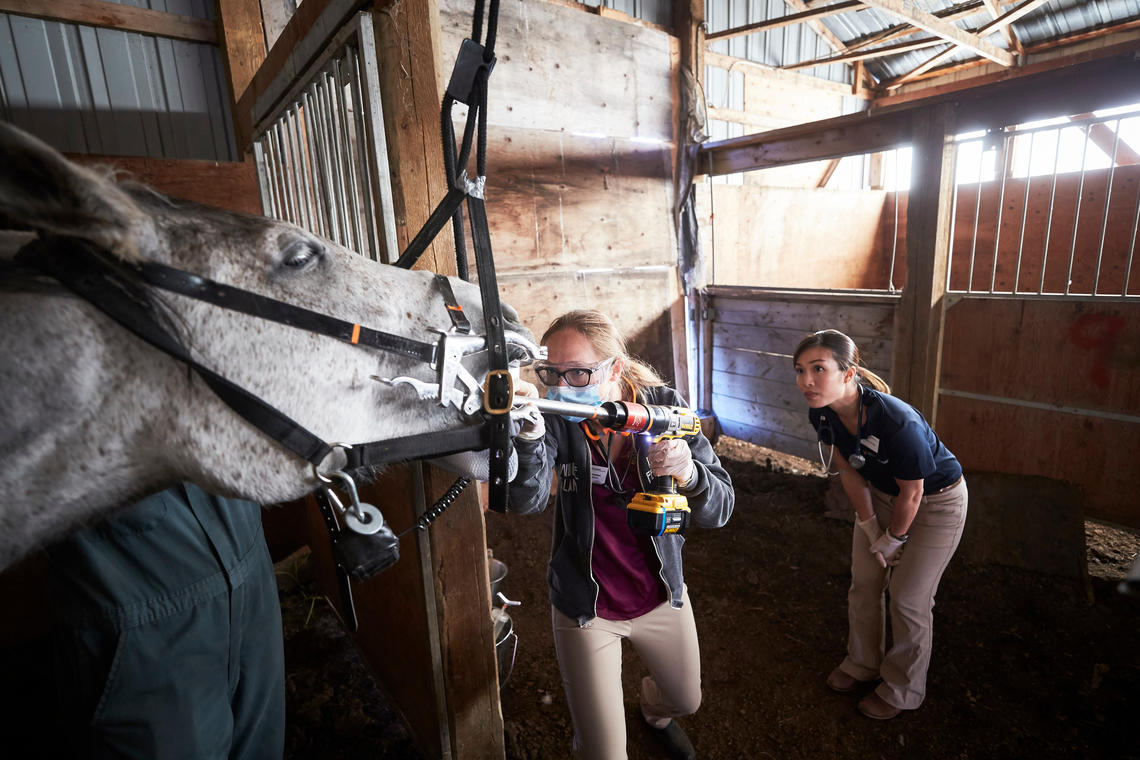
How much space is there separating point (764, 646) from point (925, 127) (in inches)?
157

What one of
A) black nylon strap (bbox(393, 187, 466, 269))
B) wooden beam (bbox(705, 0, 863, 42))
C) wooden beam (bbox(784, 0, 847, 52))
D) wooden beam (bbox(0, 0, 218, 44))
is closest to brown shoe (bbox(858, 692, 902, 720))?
black nylon strap (bbox(393, 187, 466, 269))

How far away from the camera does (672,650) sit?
2.08 meters

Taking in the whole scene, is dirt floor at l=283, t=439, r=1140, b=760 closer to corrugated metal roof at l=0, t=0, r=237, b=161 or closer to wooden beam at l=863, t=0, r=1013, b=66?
corrugated metal roof at l=0, t=0, r=237, b=161

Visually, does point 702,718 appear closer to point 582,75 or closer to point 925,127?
point 925,127

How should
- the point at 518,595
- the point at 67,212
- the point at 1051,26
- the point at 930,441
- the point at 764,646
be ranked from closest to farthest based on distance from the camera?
1. the point at 67,212
2. the point at 930,441
3. the point at 764,646
4. the point at 518,595
5. the point at 1051,26

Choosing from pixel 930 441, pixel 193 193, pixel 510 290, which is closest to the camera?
pixel 930 441

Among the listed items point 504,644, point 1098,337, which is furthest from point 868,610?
point 1098,337

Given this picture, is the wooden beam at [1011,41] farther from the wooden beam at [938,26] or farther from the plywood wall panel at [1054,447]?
the plywood wall panel at [1054,447]

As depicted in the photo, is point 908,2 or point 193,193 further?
point 908,2

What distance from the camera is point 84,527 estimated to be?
3.23 ft

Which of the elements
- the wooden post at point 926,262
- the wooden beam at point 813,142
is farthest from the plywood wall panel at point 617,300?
the wooden post at point 926,262

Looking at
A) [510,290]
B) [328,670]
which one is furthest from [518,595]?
[510,290]

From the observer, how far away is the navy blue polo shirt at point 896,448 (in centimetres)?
253

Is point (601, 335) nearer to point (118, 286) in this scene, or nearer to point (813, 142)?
point (118, 286)
